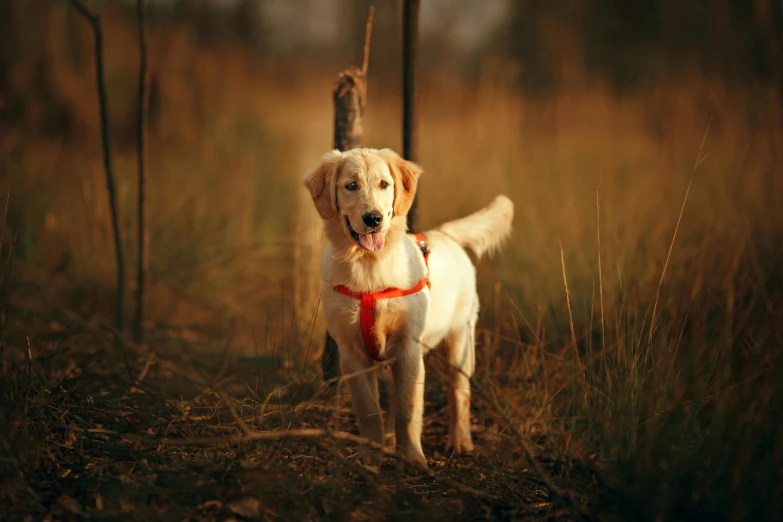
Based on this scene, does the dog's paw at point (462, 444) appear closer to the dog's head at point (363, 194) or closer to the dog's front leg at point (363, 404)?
the dog's front leg at point (363, 404)

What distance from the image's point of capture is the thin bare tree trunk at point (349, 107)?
3.50 metres

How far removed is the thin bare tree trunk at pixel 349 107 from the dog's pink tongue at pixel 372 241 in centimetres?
83

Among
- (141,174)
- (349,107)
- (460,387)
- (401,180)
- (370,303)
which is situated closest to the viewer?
(370,303)

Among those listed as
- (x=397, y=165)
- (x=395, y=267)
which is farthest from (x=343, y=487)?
(x=397, y=165)

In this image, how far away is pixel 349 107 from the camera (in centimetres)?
353

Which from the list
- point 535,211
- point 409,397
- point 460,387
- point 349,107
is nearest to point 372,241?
point 409,397

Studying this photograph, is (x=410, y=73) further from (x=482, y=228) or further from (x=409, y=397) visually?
(x=409, y=397)

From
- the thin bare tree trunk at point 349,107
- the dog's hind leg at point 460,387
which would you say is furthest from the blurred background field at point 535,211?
the thin bare tree trunk at point 349,107

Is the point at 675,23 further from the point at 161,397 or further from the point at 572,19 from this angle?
the point at 161,397

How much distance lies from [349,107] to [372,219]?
0.95m

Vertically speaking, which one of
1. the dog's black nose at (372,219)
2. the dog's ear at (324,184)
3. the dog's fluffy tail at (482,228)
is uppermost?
the dog's ear at (324,184)

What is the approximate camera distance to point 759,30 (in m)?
4.17

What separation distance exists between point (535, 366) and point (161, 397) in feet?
5.78

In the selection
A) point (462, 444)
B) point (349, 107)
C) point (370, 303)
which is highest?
point (349, 107)
